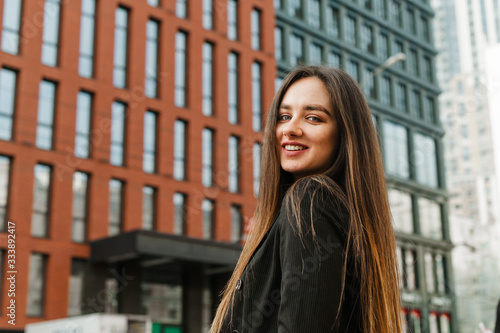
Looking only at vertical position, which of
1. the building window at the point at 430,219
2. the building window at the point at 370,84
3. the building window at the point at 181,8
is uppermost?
the building window at the point at 370,84

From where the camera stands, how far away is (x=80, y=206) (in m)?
28.0

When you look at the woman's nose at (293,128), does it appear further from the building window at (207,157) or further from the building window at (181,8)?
the building window at (181,8)

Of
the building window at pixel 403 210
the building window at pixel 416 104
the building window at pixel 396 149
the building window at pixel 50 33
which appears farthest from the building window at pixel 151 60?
the building window at pixel 416 104

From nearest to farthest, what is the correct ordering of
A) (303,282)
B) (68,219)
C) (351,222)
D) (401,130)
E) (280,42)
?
(303,282), (351,222), (68,219), (280,42), (401,130)

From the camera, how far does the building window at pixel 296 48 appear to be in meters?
41.5

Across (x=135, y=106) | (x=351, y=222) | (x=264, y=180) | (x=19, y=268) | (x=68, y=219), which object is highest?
(x=135, y=106)

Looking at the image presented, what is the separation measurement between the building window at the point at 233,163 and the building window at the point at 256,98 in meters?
1.65

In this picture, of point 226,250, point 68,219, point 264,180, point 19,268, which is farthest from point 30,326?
point 264,180

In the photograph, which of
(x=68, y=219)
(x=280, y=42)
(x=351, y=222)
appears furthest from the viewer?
(x=280, y=42)

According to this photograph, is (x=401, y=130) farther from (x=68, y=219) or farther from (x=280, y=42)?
(x=68, y=219)

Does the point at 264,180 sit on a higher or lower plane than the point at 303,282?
higher

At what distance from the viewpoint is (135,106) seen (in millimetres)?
30531

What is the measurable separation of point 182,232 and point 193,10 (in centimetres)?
1133

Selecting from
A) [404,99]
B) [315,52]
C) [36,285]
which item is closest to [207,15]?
[315,52]
